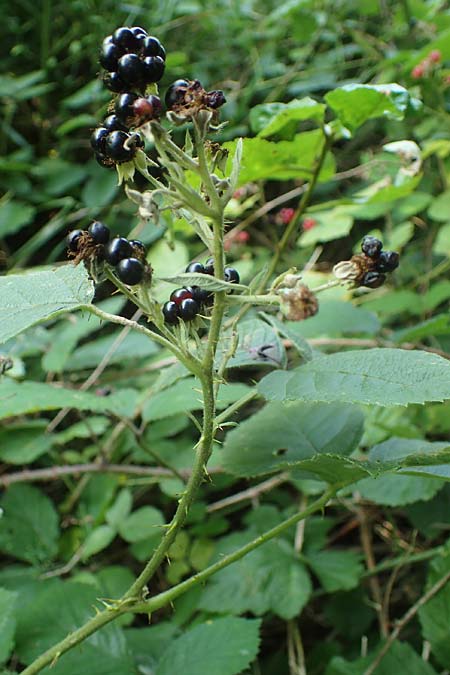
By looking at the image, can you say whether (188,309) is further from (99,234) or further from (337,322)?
(337,322)

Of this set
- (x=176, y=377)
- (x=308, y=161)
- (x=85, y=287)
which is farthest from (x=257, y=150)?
(x=85, y=287)

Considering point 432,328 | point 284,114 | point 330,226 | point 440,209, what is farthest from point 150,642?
point 440,209

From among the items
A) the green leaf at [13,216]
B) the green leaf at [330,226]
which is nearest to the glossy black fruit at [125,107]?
the green leaf at [330,226]

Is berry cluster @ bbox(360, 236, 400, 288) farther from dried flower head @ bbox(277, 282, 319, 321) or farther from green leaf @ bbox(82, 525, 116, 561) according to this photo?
green leaf @ bbox(82, 525, 116, 561)

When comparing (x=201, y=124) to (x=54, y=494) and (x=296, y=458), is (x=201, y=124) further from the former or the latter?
(x=54, y=494)

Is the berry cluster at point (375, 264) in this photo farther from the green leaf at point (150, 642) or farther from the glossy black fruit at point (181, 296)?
the green leaf at point (150, 642)
